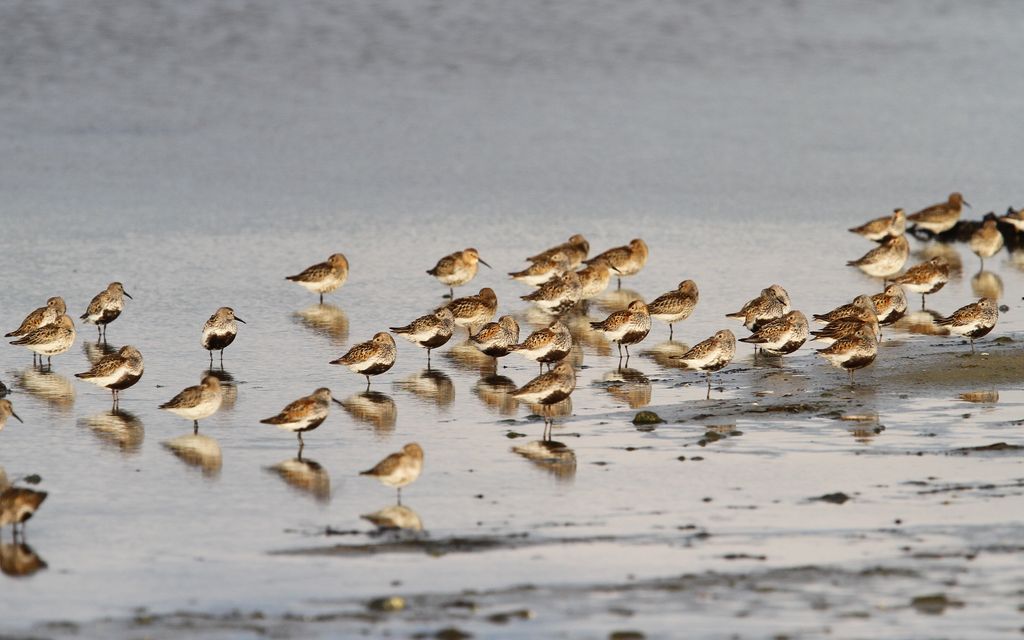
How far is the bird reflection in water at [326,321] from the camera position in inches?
946

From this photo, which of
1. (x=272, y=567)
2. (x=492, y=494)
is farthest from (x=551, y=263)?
(x=272, y=567)

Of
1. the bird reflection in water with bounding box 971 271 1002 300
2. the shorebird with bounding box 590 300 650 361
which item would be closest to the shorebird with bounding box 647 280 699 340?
the shorebird with bounding box 590 300 650 361

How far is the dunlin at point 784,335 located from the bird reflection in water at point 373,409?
15.6 feet

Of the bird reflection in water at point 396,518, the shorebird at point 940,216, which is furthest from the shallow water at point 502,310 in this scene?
the shorebird at point 940,216

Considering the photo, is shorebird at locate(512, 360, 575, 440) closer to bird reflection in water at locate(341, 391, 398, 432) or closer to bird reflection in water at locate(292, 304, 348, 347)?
bird reflection in water at locate(341, 391, 398, 432)

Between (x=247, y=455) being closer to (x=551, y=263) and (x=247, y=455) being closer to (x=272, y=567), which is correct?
(x=272, y=567)

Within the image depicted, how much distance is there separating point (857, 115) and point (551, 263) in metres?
21.2

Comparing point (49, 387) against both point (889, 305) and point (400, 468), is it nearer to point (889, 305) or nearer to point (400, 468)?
point (400, 468)

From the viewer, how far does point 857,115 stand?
4625 centimetres

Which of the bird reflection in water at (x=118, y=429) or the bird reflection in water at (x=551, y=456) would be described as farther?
the bird reflection in water at (x=118, y=429)

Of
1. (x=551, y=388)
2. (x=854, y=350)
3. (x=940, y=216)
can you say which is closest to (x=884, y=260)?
(x=940, y=216)

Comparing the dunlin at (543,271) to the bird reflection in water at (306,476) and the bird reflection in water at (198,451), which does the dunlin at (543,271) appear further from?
the bird reflection in water at (306,476)

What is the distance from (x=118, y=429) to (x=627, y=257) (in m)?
11.5

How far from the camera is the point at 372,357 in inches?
821
